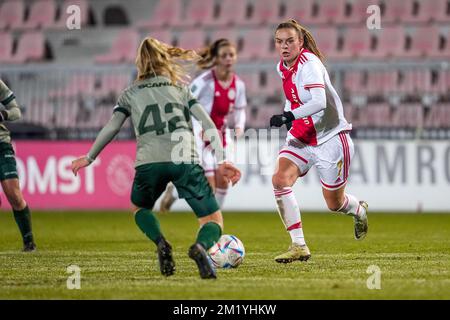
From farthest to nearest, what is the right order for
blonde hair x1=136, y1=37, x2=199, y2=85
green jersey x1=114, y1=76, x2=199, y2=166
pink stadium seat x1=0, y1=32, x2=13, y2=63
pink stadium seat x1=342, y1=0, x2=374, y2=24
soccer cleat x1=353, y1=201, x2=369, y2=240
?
pink stadium seat x1=0, y1=32, x2=13, y2=63 → pink stadium seat x1=342, y1=0, x2=374, y2=24 → soccer cleat x1=353, y1=201, x2=369, y2=240 → blonde hair x1=136, y1=37, x2=199, y2=85 → green jersey x1=114, y1=76, x2=199, y2=166

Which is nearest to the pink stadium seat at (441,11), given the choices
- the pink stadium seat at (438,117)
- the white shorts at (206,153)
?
the pink stadium seat at (438,117)

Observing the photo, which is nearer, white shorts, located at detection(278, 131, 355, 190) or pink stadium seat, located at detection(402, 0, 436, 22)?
white shorts, located at detection(278, 131, 355, 190)

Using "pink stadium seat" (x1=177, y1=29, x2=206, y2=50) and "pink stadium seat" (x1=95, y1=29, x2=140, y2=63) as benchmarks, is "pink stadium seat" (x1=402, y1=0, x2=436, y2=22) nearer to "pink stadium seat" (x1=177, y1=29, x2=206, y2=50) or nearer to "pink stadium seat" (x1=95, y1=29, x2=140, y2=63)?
"pink stadium seat" (x1=177, y1=29, x2=206, y2=50)

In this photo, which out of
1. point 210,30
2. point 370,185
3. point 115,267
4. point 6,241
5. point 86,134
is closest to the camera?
point 115,267

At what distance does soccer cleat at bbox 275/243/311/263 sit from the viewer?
30.9ft

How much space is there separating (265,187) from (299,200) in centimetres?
68

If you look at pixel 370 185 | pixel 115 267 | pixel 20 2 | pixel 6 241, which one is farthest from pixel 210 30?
pixel 115 267

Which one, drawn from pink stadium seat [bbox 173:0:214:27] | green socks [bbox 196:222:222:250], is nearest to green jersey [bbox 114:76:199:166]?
green socks [bbox 196:222:222:250]

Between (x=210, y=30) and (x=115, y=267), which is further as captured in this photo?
(x=210, y=30)

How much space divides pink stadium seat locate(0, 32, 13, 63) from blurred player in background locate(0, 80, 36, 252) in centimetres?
1351

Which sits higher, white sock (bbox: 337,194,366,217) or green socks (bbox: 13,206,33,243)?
white sock (bbox: 337,194,366,217)

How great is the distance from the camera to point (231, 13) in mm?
24031

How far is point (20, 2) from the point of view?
2561 centimetres

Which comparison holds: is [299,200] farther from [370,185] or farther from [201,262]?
[201,262]
